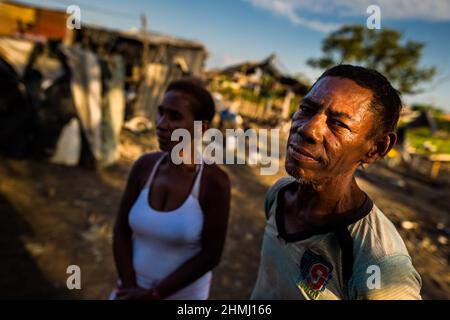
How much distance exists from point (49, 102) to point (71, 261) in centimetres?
418

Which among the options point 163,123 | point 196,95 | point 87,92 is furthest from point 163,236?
point 87,92

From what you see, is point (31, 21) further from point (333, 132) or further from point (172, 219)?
point (333, 132)

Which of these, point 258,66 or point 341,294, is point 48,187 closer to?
point 341,294

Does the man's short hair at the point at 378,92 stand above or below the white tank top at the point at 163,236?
above

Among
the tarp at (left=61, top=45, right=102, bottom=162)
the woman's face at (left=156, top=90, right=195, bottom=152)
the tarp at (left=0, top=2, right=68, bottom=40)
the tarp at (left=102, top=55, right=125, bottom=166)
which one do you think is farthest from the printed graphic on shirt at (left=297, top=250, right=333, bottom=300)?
the tarp at (left=0, top=2, right=68, bottom=40)

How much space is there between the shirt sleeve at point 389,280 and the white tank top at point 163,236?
1.09m

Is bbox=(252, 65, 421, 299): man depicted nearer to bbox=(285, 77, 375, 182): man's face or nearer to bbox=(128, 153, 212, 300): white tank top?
bbox=(285, 77, 375, 182): man's face

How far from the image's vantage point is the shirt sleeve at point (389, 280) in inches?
37.0

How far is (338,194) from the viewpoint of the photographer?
4.04ft

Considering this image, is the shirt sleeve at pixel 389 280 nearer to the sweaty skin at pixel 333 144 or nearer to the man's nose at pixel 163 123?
the sweaty skin at pixel 333 144

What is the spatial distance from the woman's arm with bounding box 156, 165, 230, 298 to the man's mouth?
2.54 ft

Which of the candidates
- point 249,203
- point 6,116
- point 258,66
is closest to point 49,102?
point 6,116

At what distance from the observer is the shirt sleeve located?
939mm

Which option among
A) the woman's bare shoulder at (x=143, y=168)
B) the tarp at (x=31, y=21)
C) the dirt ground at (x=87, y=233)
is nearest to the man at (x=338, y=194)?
the woman's bare shoulder at (x=143, y=168)
